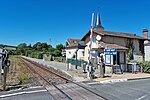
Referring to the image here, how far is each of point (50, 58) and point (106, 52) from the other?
30.3m

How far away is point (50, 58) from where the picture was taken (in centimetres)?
4578

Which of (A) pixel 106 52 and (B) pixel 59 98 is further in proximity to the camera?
(A) pixel 106 52

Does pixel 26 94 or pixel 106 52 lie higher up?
pixel 106 52

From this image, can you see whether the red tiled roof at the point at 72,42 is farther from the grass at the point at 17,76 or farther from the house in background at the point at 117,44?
the grass at the point at 17,76

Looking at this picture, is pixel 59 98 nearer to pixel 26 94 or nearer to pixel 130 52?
pixel 26 94

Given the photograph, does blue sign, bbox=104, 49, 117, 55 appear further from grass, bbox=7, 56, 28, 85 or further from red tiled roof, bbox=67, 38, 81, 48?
red tiled roof, bbox=67, 38, 81, 48

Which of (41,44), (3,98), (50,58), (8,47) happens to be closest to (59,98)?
(3,98)

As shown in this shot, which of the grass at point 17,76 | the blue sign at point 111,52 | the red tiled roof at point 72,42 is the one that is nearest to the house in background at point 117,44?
the blue sign at point 111,52

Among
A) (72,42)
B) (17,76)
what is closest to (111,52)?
(17,76)

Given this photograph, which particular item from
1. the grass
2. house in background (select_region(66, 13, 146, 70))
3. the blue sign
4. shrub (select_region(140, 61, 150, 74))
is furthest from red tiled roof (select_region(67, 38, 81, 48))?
the blue sign

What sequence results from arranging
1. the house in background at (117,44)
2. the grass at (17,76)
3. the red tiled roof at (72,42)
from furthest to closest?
the red tiled roof at (72,42)
the house in background at (117,44)
the grass at (17,76)

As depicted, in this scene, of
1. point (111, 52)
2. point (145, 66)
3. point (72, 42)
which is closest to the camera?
point (111, 52)

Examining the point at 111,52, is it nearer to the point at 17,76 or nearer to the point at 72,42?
the point at 17,76

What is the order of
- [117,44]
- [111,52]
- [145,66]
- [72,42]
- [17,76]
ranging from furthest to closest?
[72,42], [117,44], [145,66], [111,52], [17,76]
